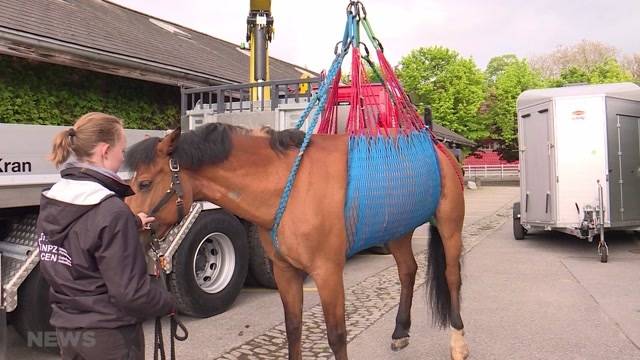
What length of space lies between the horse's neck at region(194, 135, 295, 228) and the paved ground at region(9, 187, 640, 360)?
1.52m

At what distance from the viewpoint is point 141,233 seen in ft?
7.97

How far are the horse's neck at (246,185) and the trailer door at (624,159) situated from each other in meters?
7.44

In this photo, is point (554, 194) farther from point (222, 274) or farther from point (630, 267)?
point (222, 274)

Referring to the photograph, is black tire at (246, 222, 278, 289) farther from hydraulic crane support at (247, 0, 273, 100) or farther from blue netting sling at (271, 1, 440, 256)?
hydraulic crane support at (247, 0, 273, 100)

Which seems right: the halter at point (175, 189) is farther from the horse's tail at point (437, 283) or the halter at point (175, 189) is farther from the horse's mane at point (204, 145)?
the horse's tail at point (437, 283)

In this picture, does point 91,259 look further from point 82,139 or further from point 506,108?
point 506,108

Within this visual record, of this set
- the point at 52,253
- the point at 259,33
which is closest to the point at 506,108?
the point at 259,33

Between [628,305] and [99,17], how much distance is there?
31.0ft

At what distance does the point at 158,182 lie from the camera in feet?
8.19

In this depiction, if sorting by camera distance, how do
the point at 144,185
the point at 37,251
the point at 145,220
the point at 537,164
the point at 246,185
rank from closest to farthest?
1. the point at 145,220
2. the point at 144,185
3. the point at 246,185
4. the point at 37,251
5. the point at 537,164

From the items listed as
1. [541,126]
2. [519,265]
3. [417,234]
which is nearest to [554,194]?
[541,126]

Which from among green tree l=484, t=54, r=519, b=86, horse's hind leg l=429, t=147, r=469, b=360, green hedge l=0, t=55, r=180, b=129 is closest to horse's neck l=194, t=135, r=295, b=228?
horse's hind leg l=429, t=147, r=469, b=360

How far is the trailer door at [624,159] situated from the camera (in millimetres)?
8242

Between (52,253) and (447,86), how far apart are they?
120ft
